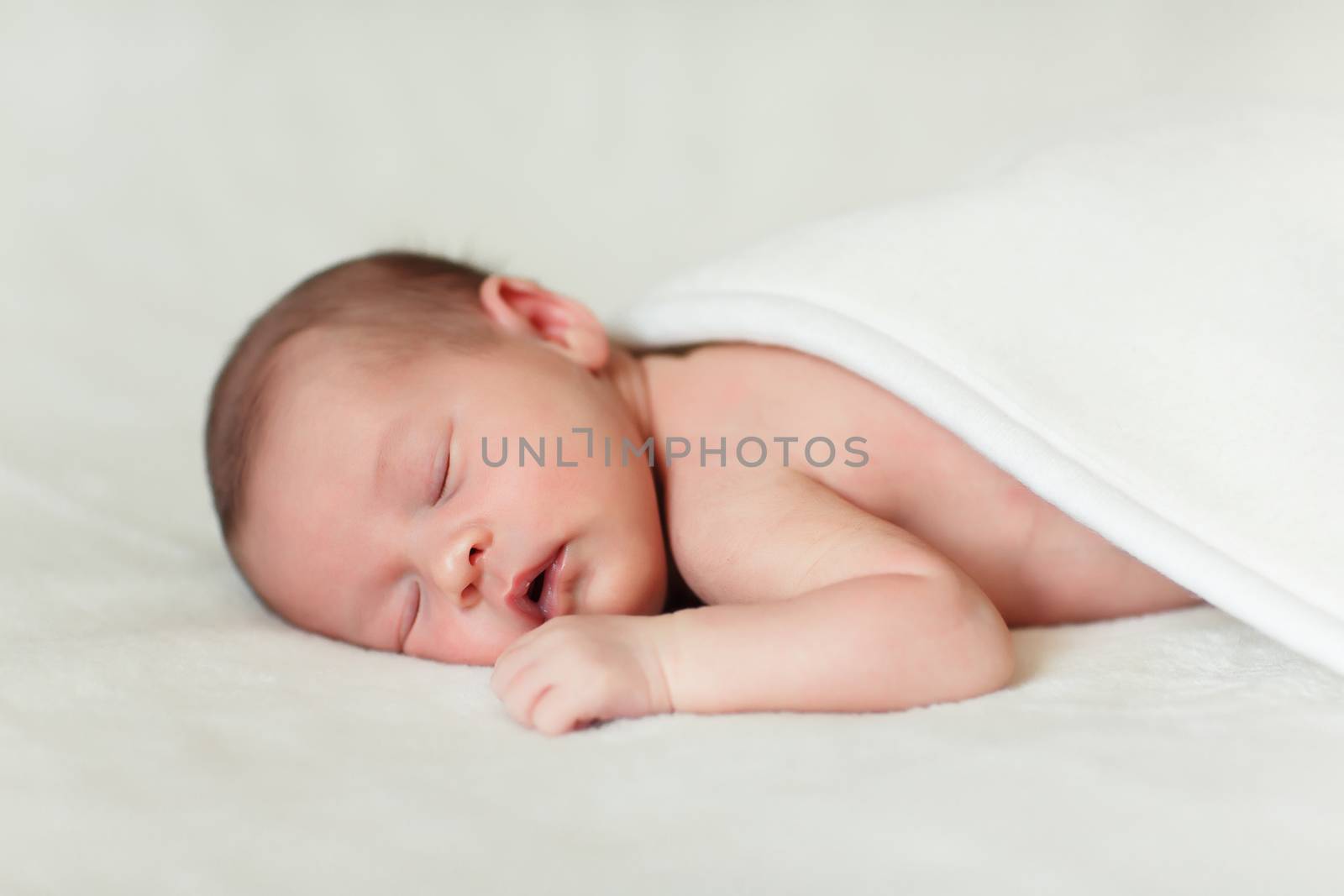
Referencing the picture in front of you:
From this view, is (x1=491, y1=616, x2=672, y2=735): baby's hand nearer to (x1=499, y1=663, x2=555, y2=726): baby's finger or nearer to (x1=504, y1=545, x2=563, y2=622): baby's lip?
(x1=499, y1=663, x2=555, y2=726): baby's finger

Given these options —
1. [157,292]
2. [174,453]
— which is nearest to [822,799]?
[174,453]

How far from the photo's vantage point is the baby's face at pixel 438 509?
3.44ft

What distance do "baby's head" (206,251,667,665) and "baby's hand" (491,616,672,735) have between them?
121 mm

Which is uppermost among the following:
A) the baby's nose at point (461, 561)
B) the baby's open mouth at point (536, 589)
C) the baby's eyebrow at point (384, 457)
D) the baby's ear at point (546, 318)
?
the baby's ear at point (546, 318)

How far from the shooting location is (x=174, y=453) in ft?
5.29

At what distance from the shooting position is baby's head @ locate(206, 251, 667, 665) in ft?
3.45

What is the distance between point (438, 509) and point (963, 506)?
1.55ft

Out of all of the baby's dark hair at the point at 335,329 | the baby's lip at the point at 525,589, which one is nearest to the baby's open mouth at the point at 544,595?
the baby's lip at the point at 525,589

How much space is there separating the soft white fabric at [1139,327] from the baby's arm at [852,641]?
0.49 ft

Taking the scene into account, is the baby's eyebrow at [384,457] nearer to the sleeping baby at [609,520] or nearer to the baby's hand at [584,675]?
the sleeping baby at [609,520]

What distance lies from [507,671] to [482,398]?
27cm

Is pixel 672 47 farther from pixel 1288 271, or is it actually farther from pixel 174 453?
pixel 1288 271

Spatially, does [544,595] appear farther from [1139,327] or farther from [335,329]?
[1139,327]

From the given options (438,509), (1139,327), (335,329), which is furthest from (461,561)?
(1139,327)
